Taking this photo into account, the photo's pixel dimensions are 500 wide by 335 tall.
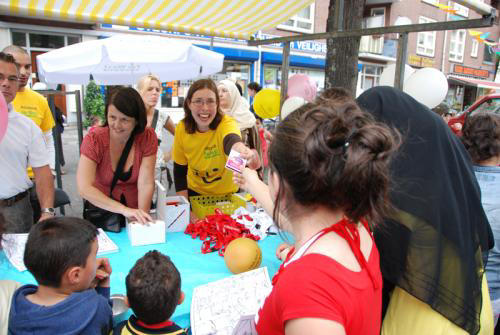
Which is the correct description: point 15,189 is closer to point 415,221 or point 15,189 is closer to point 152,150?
point 152,150

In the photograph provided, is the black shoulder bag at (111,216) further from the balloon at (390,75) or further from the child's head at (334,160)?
the balloon at (390,75)

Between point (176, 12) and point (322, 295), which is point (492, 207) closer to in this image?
point (322, 295)

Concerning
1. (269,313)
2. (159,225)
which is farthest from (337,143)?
(159,225)

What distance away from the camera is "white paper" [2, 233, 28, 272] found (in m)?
1.71

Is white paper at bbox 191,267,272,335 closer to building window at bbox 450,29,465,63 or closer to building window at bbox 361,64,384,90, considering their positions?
building window at bbox 361,64,384,90

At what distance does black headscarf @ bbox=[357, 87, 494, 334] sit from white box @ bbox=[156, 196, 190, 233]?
1451 mm

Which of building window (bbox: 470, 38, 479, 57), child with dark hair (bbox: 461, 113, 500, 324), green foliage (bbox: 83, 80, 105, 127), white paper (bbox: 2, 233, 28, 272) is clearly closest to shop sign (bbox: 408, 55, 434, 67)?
building window (bbox: 470, 38, 479, 57)

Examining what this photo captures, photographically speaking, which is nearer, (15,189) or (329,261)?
(329,261)

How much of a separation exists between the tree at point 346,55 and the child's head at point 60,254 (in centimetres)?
320

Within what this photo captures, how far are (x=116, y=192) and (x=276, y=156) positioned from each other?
172 centimetres

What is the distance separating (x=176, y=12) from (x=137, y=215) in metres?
2.16

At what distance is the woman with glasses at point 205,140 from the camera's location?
266 centimetres

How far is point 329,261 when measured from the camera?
28.9 inches

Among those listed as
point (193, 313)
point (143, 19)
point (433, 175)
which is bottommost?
point (193, 313)
